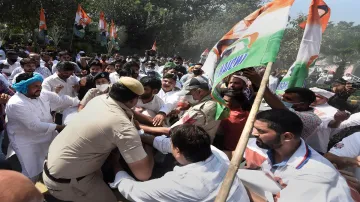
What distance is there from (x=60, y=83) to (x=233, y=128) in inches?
118

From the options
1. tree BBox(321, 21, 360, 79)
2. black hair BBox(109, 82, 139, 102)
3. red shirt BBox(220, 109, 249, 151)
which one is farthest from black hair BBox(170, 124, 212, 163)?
tree BBox(321, 21, 360, 79)

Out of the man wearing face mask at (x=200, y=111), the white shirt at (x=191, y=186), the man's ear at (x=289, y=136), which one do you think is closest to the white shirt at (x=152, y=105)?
the man wearing face mask at (x=200, y=111)

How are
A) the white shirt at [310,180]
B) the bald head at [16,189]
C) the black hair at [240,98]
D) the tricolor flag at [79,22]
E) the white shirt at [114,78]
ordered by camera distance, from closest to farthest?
the bald head at [16,189] < the white shirt at [310,180] < the black hair at [240,98] < the white shirt at [114,78] < the tricolor flag at [79,22]

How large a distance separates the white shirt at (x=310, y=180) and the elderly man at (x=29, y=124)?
8.71 ft

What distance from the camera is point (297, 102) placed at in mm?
2844

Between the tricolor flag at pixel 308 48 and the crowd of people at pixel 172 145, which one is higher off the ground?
the tricolor flag at pixel 308 48

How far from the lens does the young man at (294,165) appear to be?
1.70 metres

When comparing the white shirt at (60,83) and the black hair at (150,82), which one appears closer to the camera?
the black hair at (150,82)

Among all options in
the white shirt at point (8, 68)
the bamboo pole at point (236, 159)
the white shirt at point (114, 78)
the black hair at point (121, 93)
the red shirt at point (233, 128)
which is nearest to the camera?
the bamboo pole at point (236, 159)

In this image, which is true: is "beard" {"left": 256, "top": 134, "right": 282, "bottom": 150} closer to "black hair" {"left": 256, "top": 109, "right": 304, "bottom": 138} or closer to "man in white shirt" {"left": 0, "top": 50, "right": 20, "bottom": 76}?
"black hair" {"left": 256, "top": 109, "right": 304, "bottom": 138}

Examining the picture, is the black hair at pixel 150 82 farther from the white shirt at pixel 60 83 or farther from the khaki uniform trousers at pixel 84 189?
the white shirt at pixel 60 83

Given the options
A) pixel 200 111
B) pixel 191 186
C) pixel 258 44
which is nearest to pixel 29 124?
pixel 200 111

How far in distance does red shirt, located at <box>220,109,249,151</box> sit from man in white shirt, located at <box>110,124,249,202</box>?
109 centimetres

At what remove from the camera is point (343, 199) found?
1.67 meters
